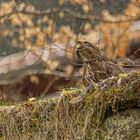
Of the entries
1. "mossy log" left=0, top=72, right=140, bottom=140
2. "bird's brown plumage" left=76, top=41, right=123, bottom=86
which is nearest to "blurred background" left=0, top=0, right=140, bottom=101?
"bird's brown plumage" left=76, top=41, right=123, bottom=86

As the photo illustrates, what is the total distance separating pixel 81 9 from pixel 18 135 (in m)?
7.10

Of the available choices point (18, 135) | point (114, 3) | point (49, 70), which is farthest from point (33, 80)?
point (18, 135)

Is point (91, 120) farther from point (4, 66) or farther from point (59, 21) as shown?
point (59, 21)

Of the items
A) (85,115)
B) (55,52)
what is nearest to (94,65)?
(85,115)

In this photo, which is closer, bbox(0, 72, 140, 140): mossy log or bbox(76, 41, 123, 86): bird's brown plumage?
bbox(0, 72, 140, 140): mossy log

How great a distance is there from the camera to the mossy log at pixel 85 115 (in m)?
2.92

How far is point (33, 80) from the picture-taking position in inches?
297

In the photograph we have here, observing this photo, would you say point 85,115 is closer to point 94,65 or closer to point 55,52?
point 94,65

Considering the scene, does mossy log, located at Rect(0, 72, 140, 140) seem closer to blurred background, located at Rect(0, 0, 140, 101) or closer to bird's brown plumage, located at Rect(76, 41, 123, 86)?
bird's brown plumage, located at Rect(76, 41, 123, 86)

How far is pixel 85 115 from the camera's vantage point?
310cm

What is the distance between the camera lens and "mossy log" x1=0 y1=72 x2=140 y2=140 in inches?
115

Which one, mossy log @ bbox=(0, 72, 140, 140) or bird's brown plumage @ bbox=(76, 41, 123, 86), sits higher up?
bird's brown plumage @ bbox=(76, 41, 123, 86)

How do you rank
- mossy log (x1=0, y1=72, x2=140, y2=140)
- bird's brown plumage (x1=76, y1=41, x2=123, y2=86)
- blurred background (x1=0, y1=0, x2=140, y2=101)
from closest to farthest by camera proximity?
mossy log (x1=0, y1=72, x2=140, y2=140), bird's brown plumage (x1=76, y1=41, x2=123, y2=86), blurred background (x1=0, y1=0, x2=140, y2=101)

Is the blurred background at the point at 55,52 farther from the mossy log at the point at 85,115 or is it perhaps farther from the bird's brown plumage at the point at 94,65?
the mossy log at the point at 85,115
